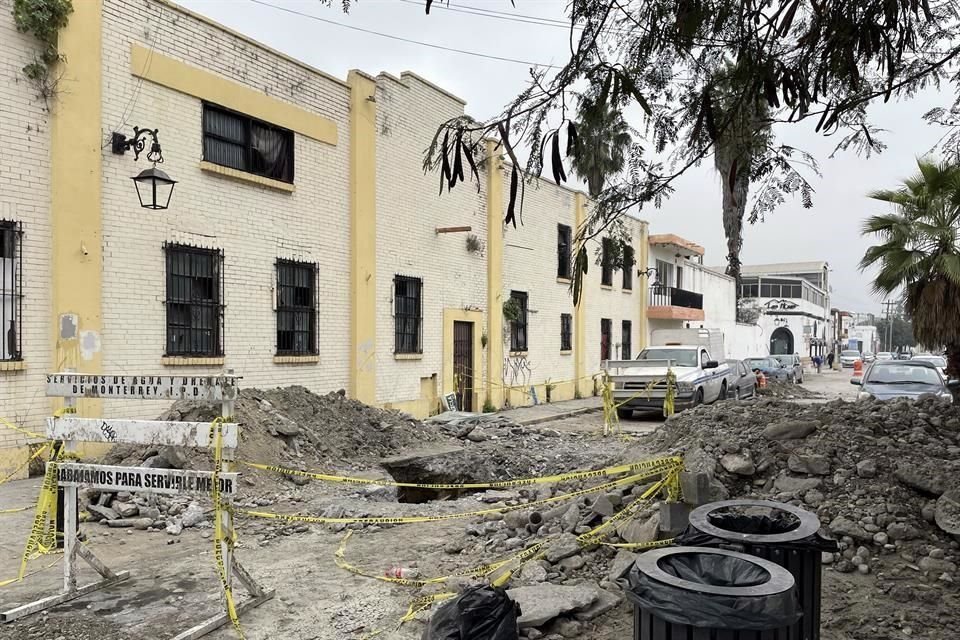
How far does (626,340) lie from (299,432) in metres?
19.3

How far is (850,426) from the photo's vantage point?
6.40m

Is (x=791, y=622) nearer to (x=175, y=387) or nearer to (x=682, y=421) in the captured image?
(x=175, y=387)

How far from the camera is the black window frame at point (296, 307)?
12.7m

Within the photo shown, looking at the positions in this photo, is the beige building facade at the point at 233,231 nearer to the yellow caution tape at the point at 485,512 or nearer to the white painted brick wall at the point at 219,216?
the white painted brick wall at the point at 219,216

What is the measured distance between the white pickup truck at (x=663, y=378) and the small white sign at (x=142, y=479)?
13437mm

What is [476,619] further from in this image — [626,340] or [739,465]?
[626,340]

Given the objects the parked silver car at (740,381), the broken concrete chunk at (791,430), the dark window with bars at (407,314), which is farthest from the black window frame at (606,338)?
the broken concrete chunk at (791,430)

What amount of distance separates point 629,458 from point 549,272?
14855 mm

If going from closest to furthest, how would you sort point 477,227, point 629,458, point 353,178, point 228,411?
point 228,411 → point 629,458 → point 353,178 → point 477,227

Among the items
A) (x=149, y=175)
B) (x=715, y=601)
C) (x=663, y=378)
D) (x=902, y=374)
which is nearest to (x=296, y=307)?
(x=149, y=175)

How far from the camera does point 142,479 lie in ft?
15.3

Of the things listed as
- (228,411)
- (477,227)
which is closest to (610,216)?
(228,411)

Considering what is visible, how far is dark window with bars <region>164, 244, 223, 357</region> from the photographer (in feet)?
35.3

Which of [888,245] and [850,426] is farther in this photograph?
[888,245]
